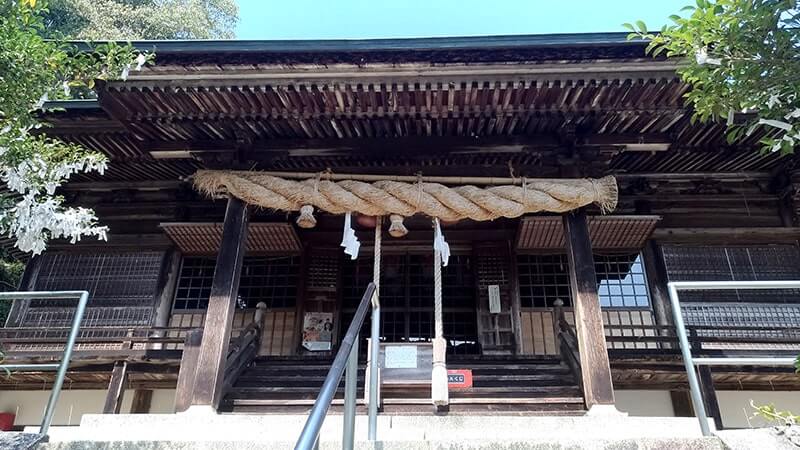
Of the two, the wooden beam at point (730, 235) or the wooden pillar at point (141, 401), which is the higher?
the wooden beam at point (730, 235)

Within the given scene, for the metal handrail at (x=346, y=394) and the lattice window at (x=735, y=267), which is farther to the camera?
the lattice window at (x=735, y=267)

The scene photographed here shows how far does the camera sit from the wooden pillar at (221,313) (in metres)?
4.87

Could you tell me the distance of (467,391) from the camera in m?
5.52

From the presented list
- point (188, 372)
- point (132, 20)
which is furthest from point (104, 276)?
point (132, 20)

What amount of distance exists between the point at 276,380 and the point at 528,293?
12.6ft

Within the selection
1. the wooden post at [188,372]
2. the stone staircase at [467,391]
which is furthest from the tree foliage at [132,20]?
the stone staircase at [467,391]

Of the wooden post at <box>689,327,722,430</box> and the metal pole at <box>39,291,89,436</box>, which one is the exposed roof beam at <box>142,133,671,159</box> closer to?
the wooden post at <box>689,327,722,430</box>

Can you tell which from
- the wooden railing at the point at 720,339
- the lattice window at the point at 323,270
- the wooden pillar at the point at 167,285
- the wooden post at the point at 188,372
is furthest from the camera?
the lattice window at the point at 323,270

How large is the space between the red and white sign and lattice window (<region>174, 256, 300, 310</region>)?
317 cm

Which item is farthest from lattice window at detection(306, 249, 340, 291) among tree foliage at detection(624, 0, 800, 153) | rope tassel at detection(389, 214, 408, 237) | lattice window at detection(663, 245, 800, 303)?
tree foliage at detection(624, 0, 800, 153)

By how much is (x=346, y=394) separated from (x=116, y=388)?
564cm

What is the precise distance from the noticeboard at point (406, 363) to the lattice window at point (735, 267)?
423 cm

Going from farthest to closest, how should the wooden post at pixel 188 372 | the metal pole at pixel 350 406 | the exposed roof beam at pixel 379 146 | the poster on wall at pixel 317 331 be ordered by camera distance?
the poster on wall at pixel 317 331, the exposed roof beam at pixel 379 146, the wooden post at pixel 188 372, the metal pole at pixel 350 406

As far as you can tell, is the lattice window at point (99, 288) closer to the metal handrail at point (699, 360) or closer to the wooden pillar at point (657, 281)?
the metal handrail at point (699, 360)
